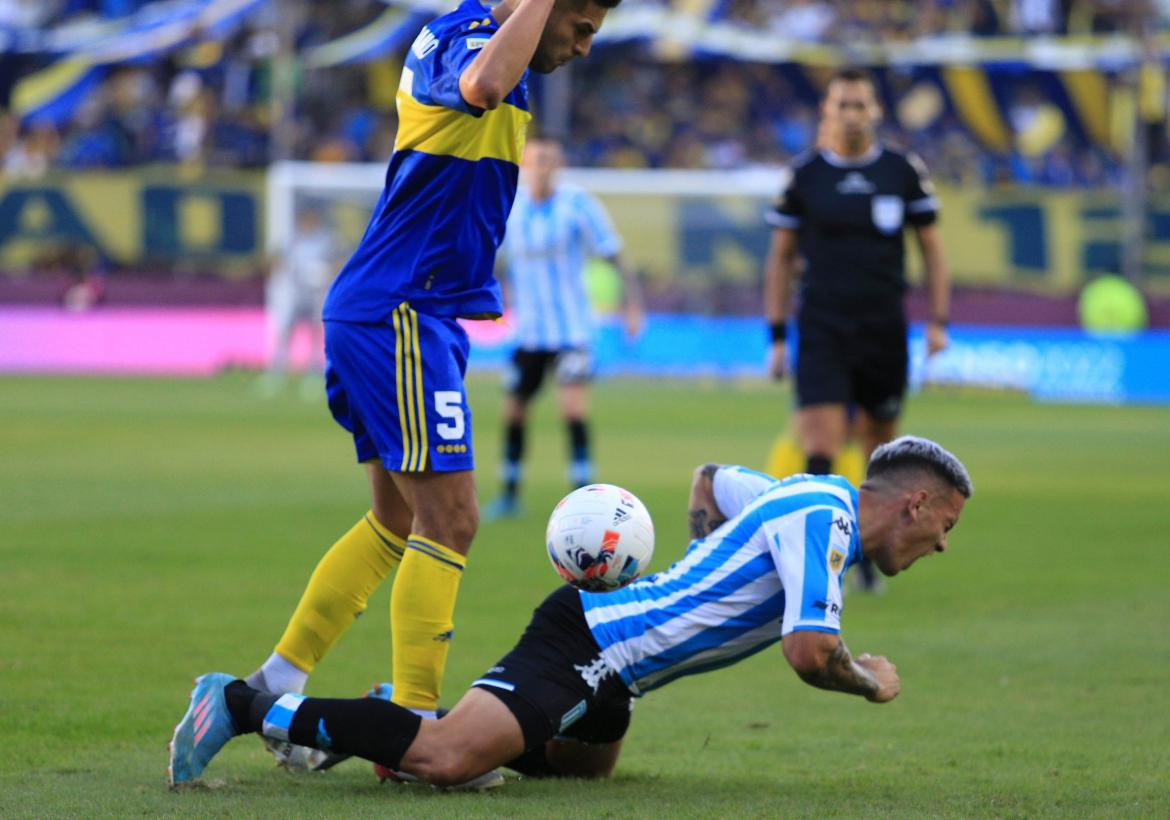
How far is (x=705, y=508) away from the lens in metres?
5.25

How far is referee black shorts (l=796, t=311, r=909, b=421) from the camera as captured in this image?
28.8 feet

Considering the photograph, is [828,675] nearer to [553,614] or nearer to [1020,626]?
[553,614]

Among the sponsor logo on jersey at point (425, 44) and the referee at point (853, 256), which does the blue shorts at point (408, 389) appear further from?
the referee at point (853, 256)

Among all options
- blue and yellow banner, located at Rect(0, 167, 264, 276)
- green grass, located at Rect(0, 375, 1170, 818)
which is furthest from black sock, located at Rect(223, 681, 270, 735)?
blue and yellow banner, located at Rect(0, 167, 264, 276)

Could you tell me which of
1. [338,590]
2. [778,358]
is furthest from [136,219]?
[338,590]

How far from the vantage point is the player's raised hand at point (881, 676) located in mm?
4547

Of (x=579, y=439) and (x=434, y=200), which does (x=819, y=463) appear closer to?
(x=579, y=439)

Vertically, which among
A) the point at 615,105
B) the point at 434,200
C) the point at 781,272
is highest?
the point at 615,105

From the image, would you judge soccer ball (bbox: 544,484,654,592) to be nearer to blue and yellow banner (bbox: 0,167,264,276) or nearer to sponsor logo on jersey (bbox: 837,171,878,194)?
sponsor logo on jersey (bbox: 837,171,878,194)

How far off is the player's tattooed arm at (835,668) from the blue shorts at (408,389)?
3.74 ft

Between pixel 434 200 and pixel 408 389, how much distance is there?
21.0 inches

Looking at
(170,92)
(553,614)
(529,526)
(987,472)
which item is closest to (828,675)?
(553,614)

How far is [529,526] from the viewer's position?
1141cm

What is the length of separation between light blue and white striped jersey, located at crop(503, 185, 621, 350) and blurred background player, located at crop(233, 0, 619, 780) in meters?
6.96
